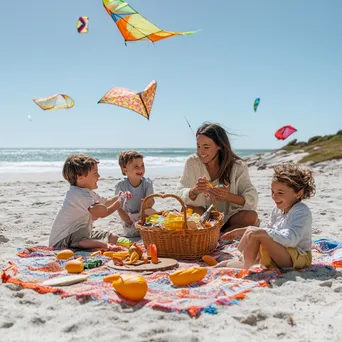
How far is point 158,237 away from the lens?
3.41m

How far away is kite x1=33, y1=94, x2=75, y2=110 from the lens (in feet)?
32.5

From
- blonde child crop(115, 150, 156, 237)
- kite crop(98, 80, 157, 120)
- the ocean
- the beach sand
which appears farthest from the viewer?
the ocean

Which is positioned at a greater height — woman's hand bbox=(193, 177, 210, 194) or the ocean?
woman's hand bbox=(193, 177, 210, 194)

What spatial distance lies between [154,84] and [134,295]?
487cm

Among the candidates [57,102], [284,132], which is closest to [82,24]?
[57,102]

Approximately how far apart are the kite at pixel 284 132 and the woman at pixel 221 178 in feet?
57.6

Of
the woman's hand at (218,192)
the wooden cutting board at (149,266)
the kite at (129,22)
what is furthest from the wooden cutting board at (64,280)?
the kite at (129,22)

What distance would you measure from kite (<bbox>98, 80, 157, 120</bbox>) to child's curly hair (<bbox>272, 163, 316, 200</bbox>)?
375cm

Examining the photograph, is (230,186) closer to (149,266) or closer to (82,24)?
(149,266)

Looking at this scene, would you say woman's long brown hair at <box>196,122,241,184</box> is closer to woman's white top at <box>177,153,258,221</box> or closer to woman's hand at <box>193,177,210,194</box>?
woman's white top at <box>177,153,258,221</box>

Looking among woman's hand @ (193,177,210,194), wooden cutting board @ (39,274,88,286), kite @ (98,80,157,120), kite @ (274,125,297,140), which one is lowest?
wooden cutting board @ (39,274,88,286)

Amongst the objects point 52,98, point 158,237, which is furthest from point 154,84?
point 52,98

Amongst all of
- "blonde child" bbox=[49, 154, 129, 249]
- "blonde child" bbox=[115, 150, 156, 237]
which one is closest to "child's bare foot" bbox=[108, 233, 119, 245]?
"blonde child" bbox=[49, 154, 129, 249]

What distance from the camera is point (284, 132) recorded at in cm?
2134
